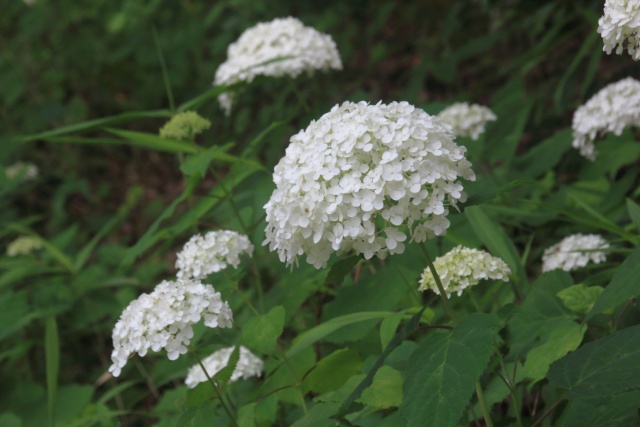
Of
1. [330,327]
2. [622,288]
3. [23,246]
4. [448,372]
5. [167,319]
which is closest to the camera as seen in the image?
[448,372]

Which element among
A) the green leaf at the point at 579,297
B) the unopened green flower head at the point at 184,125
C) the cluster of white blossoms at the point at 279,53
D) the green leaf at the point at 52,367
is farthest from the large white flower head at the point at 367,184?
the cluster of white blossoms at the point at 279,53

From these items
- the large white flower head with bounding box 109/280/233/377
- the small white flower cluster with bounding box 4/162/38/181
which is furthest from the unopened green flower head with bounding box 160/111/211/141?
the small white flower cluster with bounding box 4/162/38/181

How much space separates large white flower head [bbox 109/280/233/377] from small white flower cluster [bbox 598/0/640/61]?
1.20 meters

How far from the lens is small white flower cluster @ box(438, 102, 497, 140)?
3.85 meters

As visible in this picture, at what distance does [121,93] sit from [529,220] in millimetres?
6011

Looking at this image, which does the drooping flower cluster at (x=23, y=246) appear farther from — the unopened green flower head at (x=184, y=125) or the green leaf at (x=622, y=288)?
the green leaf at (x=622, y=288)

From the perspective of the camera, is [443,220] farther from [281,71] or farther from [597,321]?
[281,71]

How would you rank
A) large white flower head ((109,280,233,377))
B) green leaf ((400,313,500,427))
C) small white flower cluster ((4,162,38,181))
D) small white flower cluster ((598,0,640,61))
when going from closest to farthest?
green leaf ((400,313,500,427)) < small white flower cluster ((598,0,640,61)) < large white flower head ((109,280,233,377)) < small white flower cluster ((4,162,38,181))

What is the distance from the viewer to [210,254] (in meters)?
2.47

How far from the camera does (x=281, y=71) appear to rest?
11.9 feet

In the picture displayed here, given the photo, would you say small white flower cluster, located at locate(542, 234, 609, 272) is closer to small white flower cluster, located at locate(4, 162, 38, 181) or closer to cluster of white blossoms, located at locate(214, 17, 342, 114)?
cluster of white blossoms, located at locate(214, 17, 342, 114)

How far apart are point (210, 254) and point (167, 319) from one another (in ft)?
1.64

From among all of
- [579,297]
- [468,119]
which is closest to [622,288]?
[579,297]

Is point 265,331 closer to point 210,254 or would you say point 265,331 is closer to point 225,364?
point 210,254
